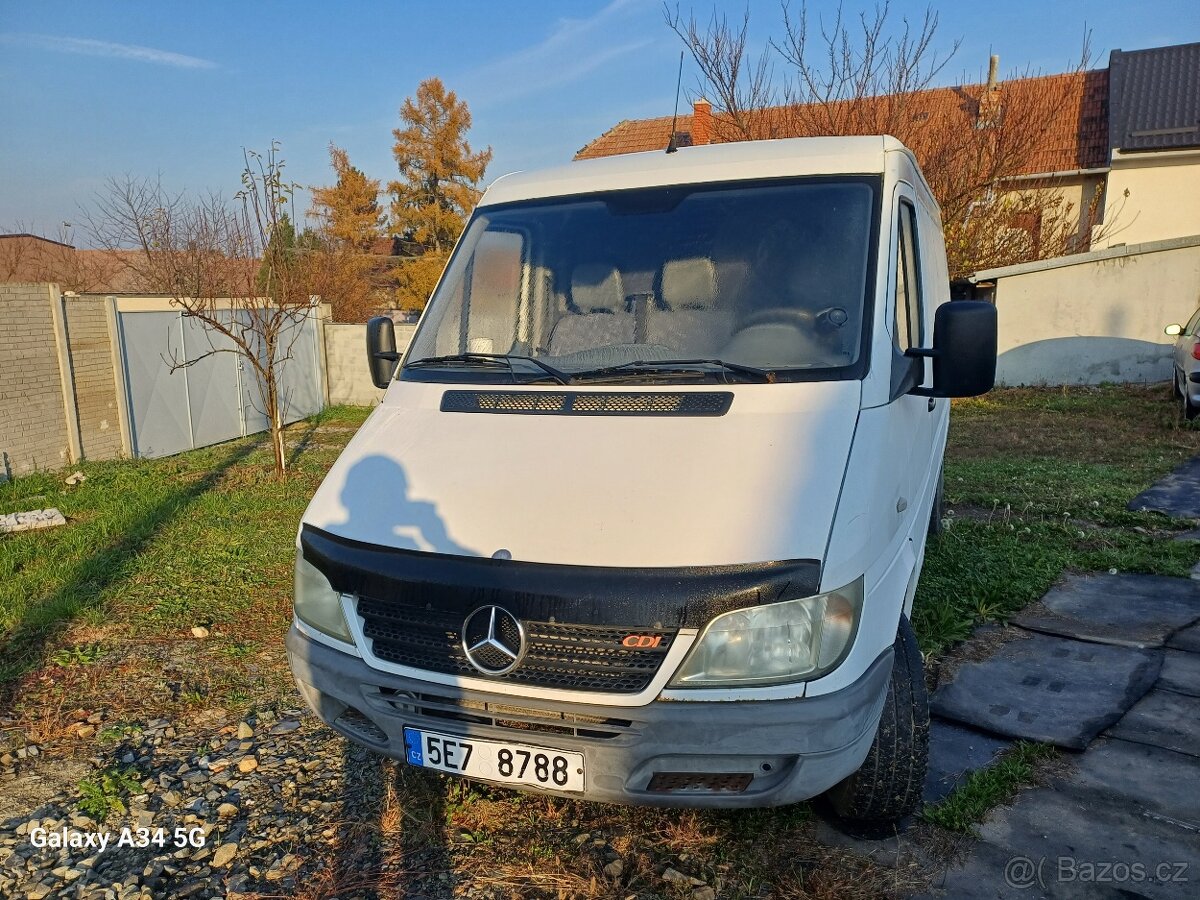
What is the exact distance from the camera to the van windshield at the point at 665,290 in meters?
2.92

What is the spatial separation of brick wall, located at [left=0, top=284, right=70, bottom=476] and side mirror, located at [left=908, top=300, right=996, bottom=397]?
33.8 ft

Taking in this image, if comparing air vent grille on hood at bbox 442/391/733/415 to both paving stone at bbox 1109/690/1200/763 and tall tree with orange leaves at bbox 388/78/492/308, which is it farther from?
tall tree with orange leaves at bbox 388/78/492/308

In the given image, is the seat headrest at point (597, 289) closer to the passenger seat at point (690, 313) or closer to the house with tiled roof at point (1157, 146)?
the passenger seat at point (690, 313)

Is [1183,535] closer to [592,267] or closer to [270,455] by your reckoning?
[592,267]

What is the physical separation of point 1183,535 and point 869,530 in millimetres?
5219

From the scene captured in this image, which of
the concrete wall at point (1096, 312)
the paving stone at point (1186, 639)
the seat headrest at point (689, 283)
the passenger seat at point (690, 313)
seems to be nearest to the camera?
the passenger seat at point (690, 313)

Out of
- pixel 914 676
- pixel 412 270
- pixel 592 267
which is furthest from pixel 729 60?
pixel 412 270

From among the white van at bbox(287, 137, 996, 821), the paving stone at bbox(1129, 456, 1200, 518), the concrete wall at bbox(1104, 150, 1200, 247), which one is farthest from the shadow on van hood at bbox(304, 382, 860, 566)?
the concrete wall at bbox(1104, 150, 1200, 247)

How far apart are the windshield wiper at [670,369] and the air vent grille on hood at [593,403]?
119 mm

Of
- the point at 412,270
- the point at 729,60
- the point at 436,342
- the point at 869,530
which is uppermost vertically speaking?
the point at 729,60

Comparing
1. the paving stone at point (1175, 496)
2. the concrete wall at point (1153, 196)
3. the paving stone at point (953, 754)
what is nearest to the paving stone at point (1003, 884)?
the paving stone at point (953, 754)

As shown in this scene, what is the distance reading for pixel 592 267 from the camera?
343 cm

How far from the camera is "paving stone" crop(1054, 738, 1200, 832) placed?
292cm

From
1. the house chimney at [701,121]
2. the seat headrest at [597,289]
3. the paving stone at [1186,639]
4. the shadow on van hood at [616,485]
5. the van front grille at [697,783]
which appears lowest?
the paving stone at [1186,639]
